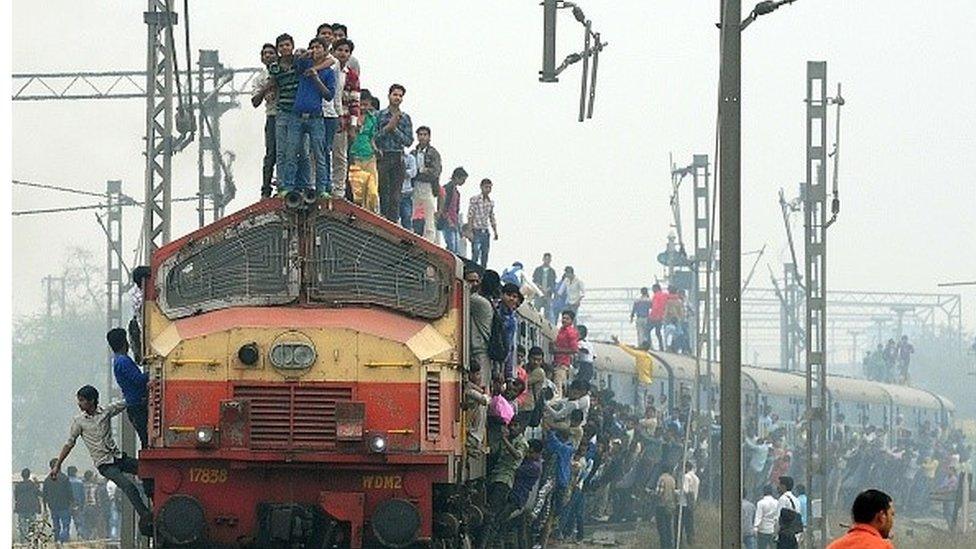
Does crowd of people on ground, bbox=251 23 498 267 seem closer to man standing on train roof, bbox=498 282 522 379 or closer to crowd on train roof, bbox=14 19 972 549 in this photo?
crowd on train roof, bbox=14 19 972 549

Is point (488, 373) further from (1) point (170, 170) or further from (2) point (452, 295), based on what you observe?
(1) point (170, 170)

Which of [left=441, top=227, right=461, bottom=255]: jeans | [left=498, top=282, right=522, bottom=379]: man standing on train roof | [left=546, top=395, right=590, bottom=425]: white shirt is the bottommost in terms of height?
[left=546, top=395, right=590, bottom=425]: white shirt

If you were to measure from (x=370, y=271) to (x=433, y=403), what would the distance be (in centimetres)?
133

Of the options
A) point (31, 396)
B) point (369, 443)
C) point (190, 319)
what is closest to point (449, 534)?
point (369, 443)

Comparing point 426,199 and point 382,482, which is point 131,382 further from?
point 426,199

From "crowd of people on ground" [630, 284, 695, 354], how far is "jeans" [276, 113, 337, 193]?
27.5m

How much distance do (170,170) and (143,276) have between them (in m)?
5.46

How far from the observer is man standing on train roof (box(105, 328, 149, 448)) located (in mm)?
21484

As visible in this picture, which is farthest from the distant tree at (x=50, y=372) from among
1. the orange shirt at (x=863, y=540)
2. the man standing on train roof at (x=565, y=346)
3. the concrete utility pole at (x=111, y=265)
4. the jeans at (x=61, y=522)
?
the orange shirt at (x=863, y=540)

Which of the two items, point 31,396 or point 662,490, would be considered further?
point 31,396

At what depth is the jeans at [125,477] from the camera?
73.4 feet

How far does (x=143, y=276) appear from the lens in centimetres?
2155

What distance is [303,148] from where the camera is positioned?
2159cm

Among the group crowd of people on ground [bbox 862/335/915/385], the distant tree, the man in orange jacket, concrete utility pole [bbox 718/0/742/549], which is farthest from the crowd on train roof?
the distant tree
